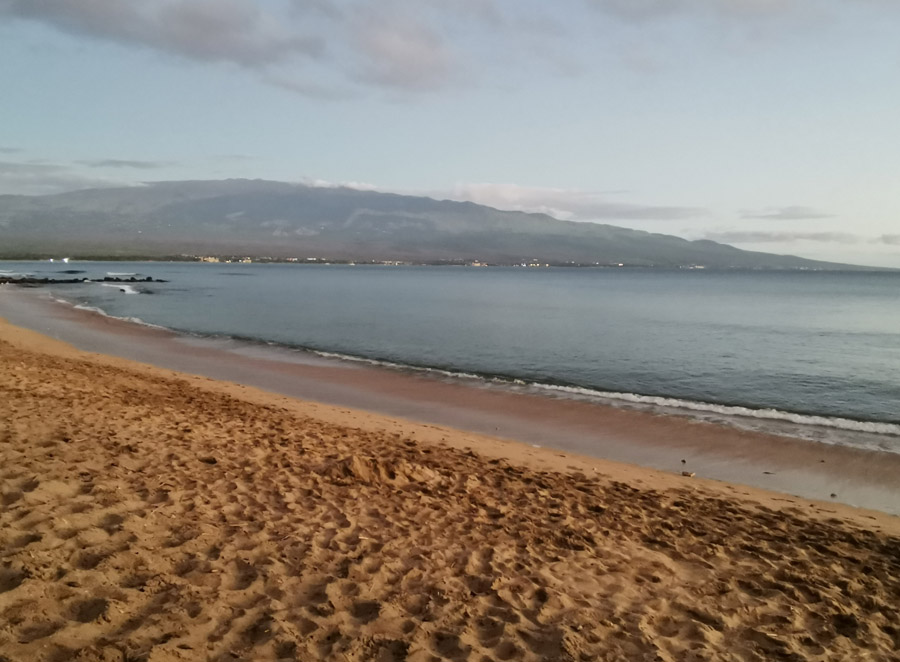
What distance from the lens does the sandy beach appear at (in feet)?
13.9

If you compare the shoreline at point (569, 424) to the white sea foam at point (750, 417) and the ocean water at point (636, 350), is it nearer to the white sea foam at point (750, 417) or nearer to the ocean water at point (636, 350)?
the white sea foam at point (750, 417)

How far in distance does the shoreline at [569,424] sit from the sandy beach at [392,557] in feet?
5.30

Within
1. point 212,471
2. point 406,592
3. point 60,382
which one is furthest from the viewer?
point 60,382

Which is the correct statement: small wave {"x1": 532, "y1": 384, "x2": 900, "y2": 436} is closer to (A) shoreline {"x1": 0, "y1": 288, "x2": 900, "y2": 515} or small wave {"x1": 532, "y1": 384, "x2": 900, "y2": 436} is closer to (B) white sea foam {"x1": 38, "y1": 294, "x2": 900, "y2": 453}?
(B) white sea foam {"x1": 38, "y1": 294, "x2": 900, "y2": 453}

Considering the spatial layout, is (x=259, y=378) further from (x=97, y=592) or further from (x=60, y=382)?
(x=97, y=592)

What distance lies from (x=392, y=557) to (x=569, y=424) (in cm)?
908

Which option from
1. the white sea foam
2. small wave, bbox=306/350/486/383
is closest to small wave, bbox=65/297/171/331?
small wave, bbox=306/350/486/383

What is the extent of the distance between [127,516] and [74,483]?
1081 millimetres

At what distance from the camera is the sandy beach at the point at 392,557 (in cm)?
424

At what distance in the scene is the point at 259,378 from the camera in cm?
1909

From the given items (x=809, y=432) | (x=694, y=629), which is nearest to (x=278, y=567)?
(x=694, y=629)

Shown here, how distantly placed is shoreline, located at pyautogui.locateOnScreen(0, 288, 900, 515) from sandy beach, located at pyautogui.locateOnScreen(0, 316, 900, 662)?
1.62 metres

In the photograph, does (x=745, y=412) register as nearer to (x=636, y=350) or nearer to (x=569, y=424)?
(x=569, y=424)

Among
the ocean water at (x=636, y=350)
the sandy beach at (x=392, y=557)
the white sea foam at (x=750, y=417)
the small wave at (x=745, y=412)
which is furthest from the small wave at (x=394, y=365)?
the sandy beach at (x=392, y=557)
